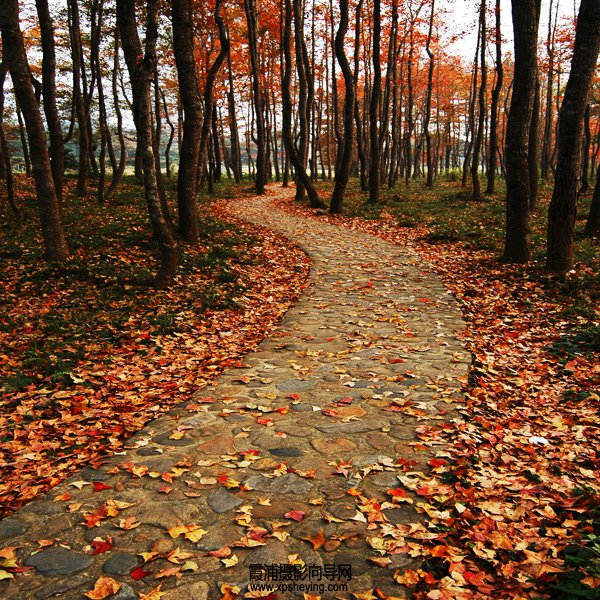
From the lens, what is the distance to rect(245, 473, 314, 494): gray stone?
12.1ft

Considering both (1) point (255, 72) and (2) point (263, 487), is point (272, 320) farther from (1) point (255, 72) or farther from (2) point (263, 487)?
(1) point (255, 72)

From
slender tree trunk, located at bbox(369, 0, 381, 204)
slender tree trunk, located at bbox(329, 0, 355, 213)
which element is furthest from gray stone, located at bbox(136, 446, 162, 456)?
slender tree trunk, located at bbox(369, 0, 381, 204)

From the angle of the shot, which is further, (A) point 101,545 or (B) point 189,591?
(A) point 101,545

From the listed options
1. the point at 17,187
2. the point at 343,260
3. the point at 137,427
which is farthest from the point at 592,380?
the point at 17,187

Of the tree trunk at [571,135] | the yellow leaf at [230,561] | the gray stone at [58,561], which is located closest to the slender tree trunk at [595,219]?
the tree trunk at [571,135]

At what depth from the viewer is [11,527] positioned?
3311 millimetres

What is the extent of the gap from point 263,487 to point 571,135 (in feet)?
28.0

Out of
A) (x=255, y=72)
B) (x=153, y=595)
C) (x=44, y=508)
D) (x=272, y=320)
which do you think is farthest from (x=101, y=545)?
(x=255, y=72)

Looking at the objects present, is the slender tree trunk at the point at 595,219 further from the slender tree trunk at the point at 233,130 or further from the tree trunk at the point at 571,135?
the slender tree trunk at the point at 233,130

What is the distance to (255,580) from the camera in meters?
2.83

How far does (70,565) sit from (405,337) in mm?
5343

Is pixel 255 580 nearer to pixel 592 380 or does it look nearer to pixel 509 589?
pixel 509 589

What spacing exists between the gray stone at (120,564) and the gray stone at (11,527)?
79 cm

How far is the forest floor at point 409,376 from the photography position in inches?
120
